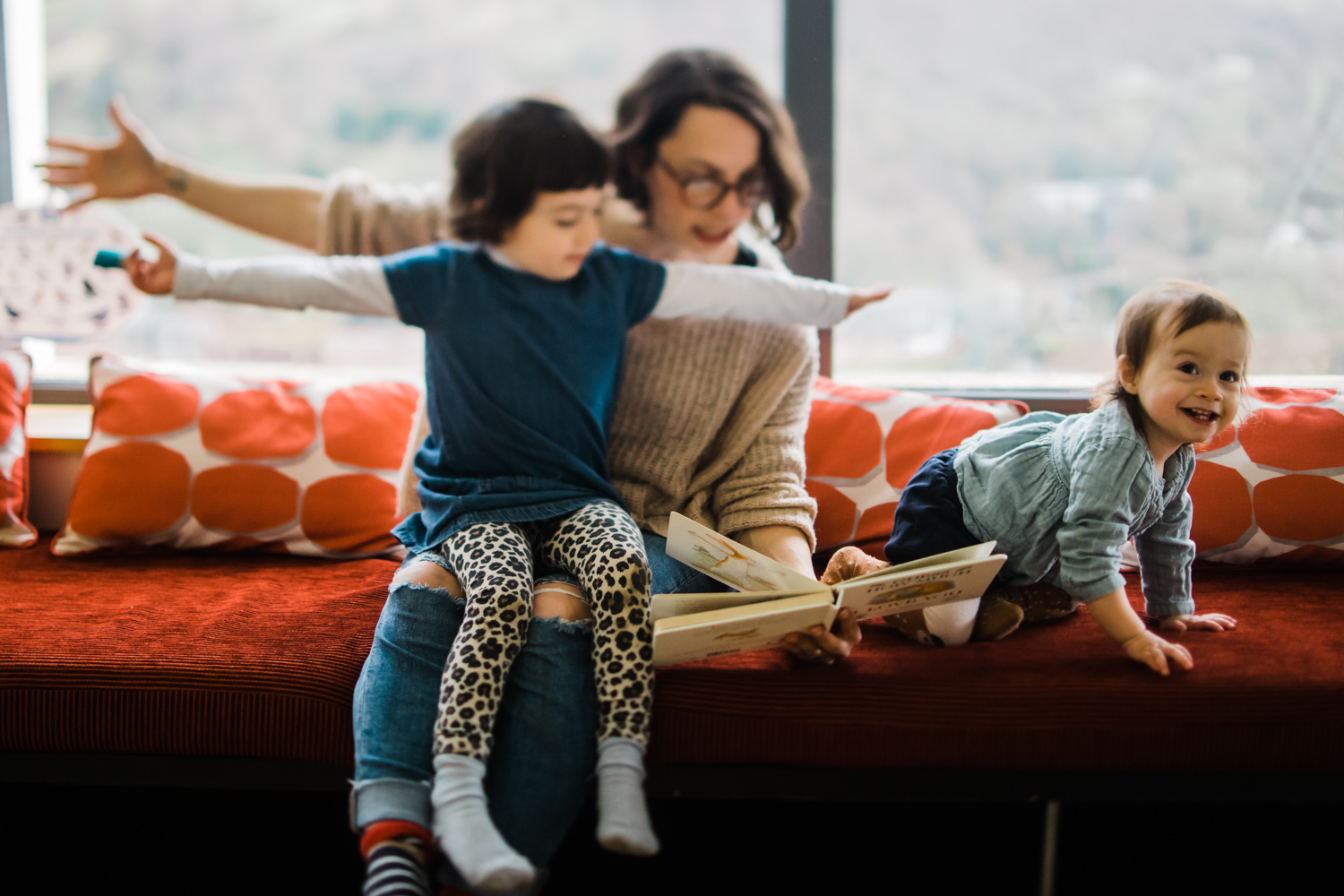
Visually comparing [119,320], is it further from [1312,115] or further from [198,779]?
[1312,115]

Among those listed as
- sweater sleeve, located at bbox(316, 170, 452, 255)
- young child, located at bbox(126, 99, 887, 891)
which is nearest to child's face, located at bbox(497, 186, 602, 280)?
young child, located at bbox(126, 99, 887, 891)

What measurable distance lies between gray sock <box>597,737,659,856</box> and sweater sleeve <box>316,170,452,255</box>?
1.00 metres

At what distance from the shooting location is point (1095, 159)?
2.08m

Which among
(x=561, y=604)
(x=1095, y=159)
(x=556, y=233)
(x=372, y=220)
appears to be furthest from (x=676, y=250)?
(x=1095, y=159)

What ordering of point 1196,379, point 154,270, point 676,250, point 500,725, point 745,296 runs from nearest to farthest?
point 500,725 → point 1196,379 → point 154,270 → point 745,296 → point 676,250

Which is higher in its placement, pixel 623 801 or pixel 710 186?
pixel 710 186

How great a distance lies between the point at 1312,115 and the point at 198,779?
2571 mm

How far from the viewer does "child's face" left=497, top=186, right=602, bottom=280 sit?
4.36ft

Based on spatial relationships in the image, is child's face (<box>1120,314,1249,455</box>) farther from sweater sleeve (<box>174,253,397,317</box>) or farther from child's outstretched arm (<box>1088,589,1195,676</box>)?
sweater sleeve (<box>174,253,397,317</box>)

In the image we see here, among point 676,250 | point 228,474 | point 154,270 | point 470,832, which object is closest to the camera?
point 470,832

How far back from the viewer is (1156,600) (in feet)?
4.45

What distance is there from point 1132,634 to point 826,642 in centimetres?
41

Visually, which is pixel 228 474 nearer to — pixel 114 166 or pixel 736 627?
pixel 114 166

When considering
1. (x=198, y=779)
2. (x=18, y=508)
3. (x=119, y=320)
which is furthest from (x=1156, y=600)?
(x=119, y=320)
